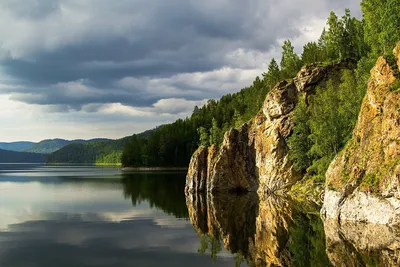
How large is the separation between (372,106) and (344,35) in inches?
2392

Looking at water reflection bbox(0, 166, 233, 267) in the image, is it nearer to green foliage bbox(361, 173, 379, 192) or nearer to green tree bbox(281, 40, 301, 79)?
Result: green foliage bbox(361, 173, 379, 192)

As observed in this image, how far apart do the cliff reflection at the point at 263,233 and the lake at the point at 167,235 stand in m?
0.07

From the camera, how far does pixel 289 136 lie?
245 feet

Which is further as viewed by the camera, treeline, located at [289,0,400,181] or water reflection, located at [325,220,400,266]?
treeline, located at [289,0,400,181]

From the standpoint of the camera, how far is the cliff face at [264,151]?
74.2 meters

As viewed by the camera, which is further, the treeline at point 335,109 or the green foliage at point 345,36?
the green foliage at point 345,36

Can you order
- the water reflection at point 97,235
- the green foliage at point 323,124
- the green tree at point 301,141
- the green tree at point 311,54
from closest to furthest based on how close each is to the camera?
the water reflection at point 97,235
the green foliage at point 323,124
the green tree at point 301,141
the green tree at point 311,54

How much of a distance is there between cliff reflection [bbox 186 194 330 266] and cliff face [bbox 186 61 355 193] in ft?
49.8

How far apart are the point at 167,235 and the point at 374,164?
22.2 meters

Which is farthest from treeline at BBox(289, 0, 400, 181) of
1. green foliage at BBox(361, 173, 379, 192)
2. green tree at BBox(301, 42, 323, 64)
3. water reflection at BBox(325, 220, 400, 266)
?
green tree at BBox(301, 42, 323, 64)

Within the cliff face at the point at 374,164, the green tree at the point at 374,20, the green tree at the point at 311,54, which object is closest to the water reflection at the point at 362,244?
the cliff face at the point at 374,164

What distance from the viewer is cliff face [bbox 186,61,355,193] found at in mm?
74250

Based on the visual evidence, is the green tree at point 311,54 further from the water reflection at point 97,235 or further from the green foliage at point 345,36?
the water reflection at point 97,235

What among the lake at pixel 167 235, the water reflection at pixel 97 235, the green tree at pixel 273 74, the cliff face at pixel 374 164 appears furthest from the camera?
the green tree at pixel 273 74
